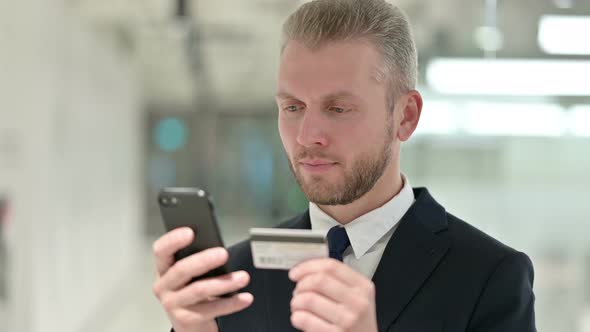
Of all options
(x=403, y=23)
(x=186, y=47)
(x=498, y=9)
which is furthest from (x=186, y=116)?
(x=403, y=23)

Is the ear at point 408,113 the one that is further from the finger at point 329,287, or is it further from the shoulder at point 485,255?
the finger at point 329,287

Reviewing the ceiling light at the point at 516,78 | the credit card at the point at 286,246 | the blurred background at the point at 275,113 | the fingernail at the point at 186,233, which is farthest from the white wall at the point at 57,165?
the credit card at the point at 286,246

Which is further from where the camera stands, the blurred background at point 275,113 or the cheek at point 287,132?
the blurred background at point 275,113

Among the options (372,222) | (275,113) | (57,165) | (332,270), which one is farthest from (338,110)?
(57,165)

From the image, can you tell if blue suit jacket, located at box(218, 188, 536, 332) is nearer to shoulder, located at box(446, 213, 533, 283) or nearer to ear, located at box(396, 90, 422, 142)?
shoulder, located at box(446, 213, 533, 283)

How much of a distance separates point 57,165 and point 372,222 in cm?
515

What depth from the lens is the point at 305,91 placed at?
53.7 inches

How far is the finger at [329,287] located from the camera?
3.59 ft

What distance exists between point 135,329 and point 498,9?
492cm

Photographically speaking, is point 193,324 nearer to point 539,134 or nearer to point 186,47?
point 539,134

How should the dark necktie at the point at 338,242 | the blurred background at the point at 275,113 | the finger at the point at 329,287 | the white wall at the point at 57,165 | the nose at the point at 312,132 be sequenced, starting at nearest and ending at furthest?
the finger at the point at 329,287
the nose at the point at 312,132
the dark necktie at the point at 338,242
the blurred background at the point at 275,113
the white wall at the point at 57,165

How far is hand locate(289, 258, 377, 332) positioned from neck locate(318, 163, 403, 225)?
0.37 meters

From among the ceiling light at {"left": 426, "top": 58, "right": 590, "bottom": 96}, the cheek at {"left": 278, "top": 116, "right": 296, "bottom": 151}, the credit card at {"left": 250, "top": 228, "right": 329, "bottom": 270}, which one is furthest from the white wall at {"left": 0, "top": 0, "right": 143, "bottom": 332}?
the credit card at {"left": 250, "top": 228, "right": 329, "bottom": 270}

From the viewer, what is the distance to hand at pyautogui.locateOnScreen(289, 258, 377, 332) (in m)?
1.10
